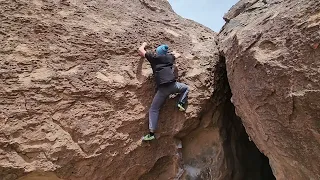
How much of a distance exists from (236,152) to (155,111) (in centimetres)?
173

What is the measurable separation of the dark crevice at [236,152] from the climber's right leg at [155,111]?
3.51 ft

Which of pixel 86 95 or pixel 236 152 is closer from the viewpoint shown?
pixel 86 95

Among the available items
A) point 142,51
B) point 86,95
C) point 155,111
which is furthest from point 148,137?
point 142,51

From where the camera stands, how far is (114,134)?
3287 millimetres

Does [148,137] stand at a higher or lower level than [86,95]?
lower

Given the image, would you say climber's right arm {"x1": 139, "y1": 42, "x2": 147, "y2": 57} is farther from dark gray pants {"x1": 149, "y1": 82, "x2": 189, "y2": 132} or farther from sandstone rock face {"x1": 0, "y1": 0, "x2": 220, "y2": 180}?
dark gray pants {"x1": 149, "y1": 82, "x2": 189, "y2": 132}

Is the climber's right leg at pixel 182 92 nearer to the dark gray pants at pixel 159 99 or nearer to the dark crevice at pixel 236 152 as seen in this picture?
the dark gray pants at pixel 159 99

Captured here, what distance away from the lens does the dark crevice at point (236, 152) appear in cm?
406

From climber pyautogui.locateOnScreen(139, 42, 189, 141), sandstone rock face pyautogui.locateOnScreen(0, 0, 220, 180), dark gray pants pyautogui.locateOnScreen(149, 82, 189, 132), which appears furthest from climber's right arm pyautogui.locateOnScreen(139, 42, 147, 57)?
dark gray pants pyautogui.locateOnScreen(149, 82, 189, 132)

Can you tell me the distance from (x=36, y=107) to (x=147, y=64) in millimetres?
1453

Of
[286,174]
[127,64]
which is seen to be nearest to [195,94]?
[127,64]

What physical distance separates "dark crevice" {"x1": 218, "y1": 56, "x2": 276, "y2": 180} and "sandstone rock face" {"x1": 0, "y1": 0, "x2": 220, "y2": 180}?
279mm

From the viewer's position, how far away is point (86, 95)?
3.25 m

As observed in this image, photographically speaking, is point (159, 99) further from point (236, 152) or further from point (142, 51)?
point (236, 152)
